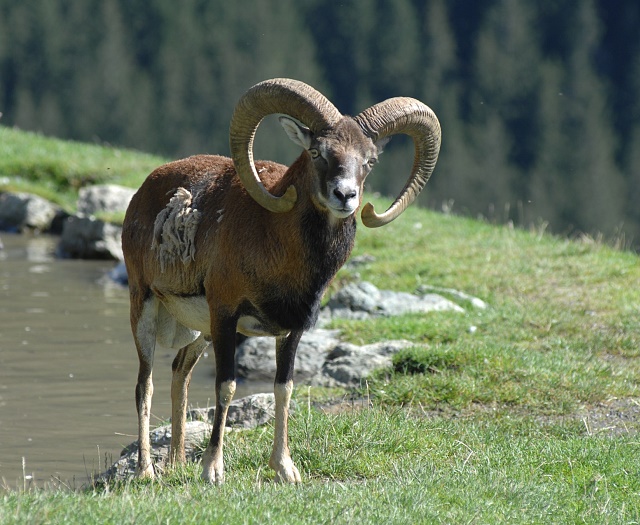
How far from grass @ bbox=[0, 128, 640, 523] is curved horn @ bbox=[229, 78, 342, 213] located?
1.72 metres

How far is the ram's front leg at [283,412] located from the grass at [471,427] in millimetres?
150

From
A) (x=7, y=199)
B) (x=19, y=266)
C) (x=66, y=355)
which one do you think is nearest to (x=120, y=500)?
(x=66, y=355)

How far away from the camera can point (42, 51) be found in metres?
60.0

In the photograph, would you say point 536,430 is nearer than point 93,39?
Yes

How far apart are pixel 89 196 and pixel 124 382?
9.80m

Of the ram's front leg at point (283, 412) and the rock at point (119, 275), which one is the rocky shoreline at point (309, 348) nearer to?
the rock at point (119, 275)

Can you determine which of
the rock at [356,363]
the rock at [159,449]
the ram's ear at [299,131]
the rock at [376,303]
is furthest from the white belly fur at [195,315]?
the rock at [376,303]

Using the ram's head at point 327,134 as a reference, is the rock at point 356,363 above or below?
below

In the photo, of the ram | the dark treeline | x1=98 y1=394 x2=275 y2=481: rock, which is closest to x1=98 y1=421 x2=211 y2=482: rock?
x1=98 y1=394 x2=275 y2=481: rock

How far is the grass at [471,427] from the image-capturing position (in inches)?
237

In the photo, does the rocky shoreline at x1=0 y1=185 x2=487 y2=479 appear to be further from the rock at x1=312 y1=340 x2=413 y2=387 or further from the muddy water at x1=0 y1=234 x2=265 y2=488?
the muddy water at x1=0 y1=234 x2=265 y2=488

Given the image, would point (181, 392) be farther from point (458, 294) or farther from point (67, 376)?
point (458, 294)

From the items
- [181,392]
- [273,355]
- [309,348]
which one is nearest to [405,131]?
[181,392]

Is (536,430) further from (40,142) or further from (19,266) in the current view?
(40,142)
